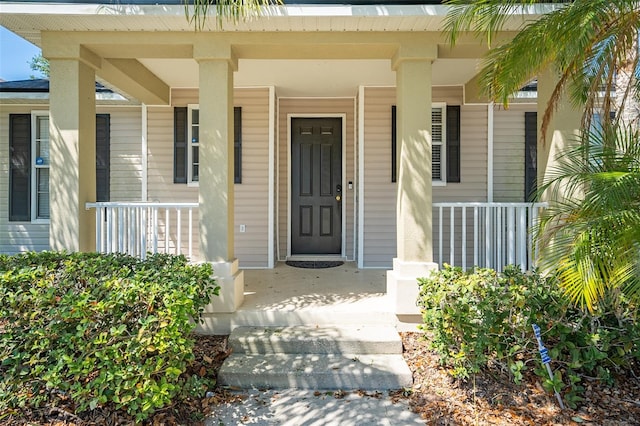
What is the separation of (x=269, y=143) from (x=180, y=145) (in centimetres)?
137

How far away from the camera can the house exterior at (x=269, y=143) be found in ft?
13.0

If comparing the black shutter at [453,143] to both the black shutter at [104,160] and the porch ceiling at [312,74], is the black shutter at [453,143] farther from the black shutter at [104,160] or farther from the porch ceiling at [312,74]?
the black shutter at [104,160]

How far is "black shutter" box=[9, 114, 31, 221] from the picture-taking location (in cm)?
645

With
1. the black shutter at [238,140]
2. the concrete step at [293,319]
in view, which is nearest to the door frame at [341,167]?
the black shutter at [238,140]

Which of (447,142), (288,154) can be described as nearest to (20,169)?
(288,154)

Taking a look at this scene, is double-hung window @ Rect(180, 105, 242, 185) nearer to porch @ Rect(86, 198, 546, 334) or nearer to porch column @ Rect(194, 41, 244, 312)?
porch @ Rect(86, 198, 546, 334)

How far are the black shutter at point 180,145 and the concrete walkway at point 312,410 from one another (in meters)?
3.95

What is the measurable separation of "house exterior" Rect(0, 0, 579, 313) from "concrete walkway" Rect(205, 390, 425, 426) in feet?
Result: 3.46

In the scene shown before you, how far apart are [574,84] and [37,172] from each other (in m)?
7.33

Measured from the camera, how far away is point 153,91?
18.3ft

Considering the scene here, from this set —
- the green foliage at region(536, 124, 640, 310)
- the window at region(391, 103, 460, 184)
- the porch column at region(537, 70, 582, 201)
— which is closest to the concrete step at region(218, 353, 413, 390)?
the green foliage at region(536, 124, 640, 310)

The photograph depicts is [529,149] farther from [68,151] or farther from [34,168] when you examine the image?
[34,168]

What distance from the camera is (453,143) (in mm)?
6098

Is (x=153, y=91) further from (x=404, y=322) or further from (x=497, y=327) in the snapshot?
(x=497, y=327)
